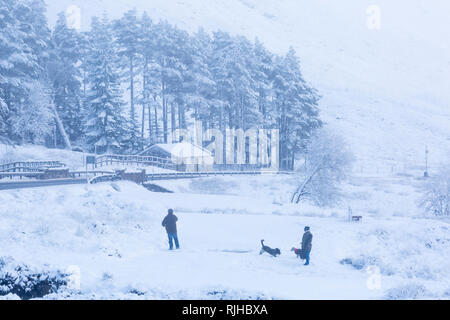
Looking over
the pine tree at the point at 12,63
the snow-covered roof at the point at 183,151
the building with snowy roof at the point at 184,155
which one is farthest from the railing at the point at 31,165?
the snow-covered roof at the point at 183,151

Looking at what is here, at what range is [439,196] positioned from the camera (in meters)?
39.4

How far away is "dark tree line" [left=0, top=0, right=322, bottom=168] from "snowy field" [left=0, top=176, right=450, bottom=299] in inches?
967

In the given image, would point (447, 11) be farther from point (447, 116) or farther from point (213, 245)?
point (213, 245)

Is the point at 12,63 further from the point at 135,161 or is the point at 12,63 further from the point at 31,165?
the point at 135,161

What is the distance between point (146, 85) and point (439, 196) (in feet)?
124

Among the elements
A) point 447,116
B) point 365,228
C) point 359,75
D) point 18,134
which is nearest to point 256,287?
point 365,228

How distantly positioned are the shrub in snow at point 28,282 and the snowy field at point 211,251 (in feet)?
0.90

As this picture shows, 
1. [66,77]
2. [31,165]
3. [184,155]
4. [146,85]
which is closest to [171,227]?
[31,165]

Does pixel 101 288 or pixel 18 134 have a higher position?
pixel 18 134

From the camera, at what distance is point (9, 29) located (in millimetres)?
48000

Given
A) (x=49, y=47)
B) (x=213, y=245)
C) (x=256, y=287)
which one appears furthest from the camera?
(x=49, y=47)

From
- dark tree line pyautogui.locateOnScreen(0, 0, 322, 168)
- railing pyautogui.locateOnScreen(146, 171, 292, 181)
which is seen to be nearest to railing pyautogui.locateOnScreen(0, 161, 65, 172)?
dark tree line pyautogui.locateOnScreen(0, 0, 322, 168)

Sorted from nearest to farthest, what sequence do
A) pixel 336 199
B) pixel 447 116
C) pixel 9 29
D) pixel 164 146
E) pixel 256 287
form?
pixel 256 287 → pixel 336 199 → pixel 9 29 → pixel 164 146 → pixel 447 116

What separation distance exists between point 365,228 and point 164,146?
32573 mm
